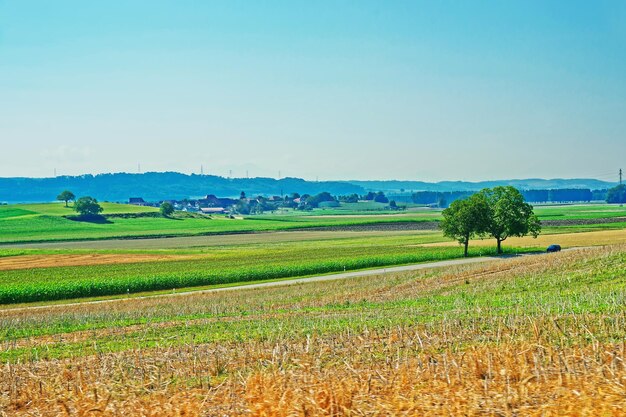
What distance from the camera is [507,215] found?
9500 cm

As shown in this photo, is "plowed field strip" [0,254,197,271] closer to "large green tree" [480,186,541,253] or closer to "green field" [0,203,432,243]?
"large green tree" [480,186,541,253]

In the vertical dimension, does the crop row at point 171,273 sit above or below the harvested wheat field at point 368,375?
below

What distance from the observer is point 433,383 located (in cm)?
1048

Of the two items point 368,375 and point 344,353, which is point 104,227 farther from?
point 368,375

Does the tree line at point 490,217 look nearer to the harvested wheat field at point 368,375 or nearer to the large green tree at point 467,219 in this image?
the large green tree at point 467,219

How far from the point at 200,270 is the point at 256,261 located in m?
12.1

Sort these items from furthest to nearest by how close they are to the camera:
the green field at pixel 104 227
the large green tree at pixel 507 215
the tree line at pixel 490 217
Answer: the green field at pixel 104 227 → the large green tree at pixel 507 215 → the tree line at pixel 490 217

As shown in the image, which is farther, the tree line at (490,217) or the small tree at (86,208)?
the small tree at (86,208)

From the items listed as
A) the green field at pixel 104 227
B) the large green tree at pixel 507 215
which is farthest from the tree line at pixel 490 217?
the green field at pixel 104 227

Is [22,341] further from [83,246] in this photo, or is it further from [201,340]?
[83,246]

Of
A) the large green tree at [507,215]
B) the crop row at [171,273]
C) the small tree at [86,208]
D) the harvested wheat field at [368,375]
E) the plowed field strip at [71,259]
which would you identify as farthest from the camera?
the small tree at [86,208]

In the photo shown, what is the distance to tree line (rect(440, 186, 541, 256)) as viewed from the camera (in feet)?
309

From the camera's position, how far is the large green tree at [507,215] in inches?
3728

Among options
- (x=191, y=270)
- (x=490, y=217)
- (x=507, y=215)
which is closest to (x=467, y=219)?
(x=490, y=217)
